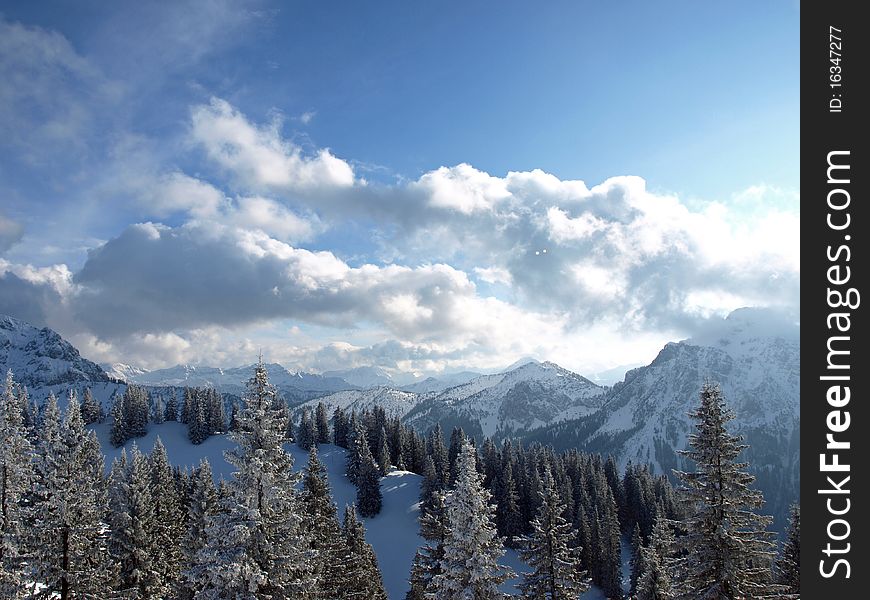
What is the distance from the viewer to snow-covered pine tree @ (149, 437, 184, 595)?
125 feet

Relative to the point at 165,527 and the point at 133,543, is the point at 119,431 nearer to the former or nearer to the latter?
the point at 165,527

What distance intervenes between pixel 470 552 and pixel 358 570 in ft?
83.8

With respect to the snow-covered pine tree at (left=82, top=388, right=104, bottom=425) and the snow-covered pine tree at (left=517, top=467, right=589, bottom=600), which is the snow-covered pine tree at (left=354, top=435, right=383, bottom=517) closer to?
the snow-covered pine tree at (left=517, top=467, right=589, bottom=600)

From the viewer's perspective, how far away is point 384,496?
106 meters

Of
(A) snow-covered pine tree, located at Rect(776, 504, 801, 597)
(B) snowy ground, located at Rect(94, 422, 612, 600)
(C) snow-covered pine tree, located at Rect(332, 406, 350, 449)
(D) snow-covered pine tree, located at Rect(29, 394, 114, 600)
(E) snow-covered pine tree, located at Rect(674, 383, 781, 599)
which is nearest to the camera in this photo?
(E) snow-covered pine tree, located at Rect(674, 383, 781, 599)

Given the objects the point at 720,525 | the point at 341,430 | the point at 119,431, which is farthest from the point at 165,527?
the point at 119,431

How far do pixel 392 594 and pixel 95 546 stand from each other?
6274 cm

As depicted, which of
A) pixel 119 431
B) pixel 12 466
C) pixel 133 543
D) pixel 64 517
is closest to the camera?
pixel 64 517

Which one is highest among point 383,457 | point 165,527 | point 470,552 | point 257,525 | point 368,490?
point 257,525

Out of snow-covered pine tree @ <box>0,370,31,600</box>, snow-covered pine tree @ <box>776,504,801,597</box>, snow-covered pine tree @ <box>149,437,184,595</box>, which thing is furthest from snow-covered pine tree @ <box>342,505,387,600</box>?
snow-covered pine tree @ <box>776,504,801,597</box>

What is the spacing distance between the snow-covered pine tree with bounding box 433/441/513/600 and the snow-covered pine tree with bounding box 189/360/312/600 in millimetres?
6540

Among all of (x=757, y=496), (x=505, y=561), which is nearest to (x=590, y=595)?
(x=505, y=561)
